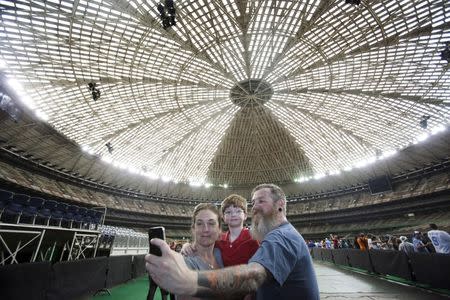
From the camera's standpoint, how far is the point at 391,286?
10086mm

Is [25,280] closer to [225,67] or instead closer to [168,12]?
[168,12]

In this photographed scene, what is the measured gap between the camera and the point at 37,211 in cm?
1200

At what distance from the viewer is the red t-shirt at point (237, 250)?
3.57 metres

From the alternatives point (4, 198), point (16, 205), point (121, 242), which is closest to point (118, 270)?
point (16, 205)

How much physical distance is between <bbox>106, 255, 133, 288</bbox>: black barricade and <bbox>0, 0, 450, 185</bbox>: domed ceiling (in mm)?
18468

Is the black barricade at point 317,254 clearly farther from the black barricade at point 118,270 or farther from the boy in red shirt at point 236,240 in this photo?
the boy in red shirt at point 236,240

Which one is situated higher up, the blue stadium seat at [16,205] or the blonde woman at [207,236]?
the blue stadium seat at [16,205]

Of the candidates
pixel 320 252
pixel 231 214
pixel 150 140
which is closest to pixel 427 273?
pixel 231 214

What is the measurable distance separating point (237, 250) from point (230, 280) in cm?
216

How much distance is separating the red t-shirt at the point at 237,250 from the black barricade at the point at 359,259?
49.2 ft

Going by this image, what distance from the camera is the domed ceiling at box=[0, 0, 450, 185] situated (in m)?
23.8

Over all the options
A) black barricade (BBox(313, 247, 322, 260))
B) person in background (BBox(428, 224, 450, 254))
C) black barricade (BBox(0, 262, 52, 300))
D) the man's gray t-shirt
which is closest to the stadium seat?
black barricade (BBox(0, 262, 52, 300))

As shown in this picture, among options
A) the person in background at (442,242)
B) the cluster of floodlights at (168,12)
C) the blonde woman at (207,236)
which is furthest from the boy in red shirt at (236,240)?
the cluster of floodlights at (168,12)

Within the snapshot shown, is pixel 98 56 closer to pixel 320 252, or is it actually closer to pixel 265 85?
pixel 265 85
